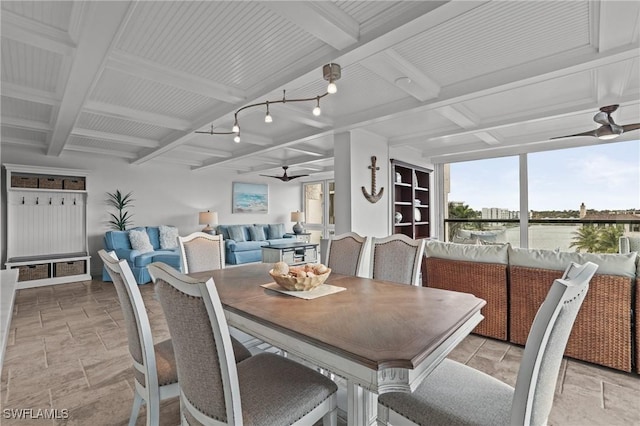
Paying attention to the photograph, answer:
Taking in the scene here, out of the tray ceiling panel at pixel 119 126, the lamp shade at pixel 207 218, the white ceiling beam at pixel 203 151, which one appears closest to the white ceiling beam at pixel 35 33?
the tray ceiling panel at pixel 119 126

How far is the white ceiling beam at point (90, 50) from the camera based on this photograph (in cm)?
181

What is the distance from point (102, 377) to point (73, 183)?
496 centimetres

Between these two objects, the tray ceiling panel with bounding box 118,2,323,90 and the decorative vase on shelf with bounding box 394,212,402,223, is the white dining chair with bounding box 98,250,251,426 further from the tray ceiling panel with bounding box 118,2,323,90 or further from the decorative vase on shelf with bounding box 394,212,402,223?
the decorative vase on shelf with bounding box 394,212,402,223

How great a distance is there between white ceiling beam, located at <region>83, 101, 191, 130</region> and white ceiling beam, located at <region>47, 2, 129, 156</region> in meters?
0.16

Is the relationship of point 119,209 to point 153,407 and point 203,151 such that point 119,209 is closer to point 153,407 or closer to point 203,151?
point 203,151

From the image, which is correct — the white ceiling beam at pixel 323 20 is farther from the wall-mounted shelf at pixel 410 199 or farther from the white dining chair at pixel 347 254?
the wall-mounted shelf at pixel 410 199

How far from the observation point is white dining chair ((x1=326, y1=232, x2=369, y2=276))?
2723mm

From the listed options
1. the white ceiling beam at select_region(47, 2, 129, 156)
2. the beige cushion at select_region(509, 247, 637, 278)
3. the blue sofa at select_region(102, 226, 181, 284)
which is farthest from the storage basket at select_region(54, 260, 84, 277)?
the beige cushion at select_region(509, 247, 637, 278)

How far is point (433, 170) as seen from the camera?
6.61 metres

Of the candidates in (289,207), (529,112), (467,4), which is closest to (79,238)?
(289,207)

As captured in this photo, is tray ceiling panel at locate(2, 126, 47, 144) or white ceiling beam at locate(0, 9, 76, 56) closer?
white ceiling beam at locate(0, 9, 76, 56)

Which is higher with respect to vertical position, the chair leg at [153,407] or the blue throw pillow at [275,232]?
the blue throw pillow at [275,232]

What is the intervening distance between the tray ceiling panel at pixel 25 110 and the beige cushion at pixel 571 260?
209 inches

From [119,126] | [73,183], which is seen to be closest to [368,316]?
[119,126]
